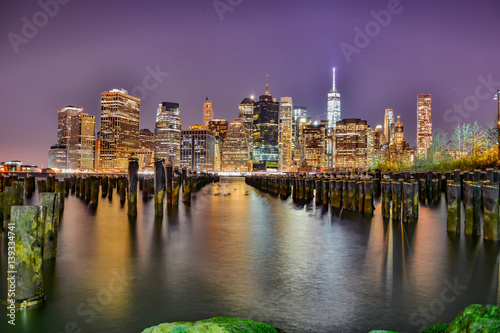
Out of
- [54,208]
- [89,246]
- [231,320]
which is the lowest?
[89,246]

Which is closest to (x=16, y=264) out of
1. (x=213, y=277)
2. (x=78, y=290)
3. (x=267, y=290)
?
(x=78, y=290)

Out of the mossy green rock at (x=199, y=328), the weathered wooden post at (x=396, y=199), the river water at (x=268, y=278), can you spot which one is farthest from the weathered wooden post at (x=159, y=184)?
the mossy green rock at (x=199, y=328)

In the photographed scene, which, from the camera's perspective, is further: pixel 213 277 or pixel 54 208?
pixel 54 208

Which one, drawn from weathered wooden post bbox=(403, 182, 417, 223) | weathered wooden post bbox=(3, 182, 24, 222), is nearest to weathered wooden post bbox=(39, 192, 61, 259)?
weathered wooden post bbox=(3, 182, 24, 222)

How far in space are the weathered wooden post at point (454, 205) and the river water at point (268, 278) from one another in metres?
0.37

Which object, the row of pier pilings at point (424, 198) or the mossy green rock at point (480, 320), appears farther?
the row of pier pilings at point (424, 198)

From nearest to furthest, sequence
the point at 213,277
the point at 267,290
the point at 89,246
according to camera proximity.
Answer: the point at 267,290 < the point at 213,277 < the point at 89,246

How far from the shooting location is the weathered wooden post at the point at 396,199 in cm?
1304

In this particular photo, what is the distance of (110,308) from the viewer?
5242mm

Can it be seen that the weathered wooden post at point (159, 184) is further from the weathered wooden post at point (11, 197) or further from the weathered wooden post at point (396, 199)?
the weathered wooden post at point (396, 199)

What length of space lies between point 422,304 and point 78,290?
563 centimetres

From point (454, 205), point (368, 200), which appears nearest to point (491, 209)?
point (454, 205)

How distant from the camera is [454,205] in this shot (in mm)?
10711

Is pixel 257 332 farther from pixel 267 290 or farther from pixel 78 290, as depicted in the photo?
pixel 78 290
